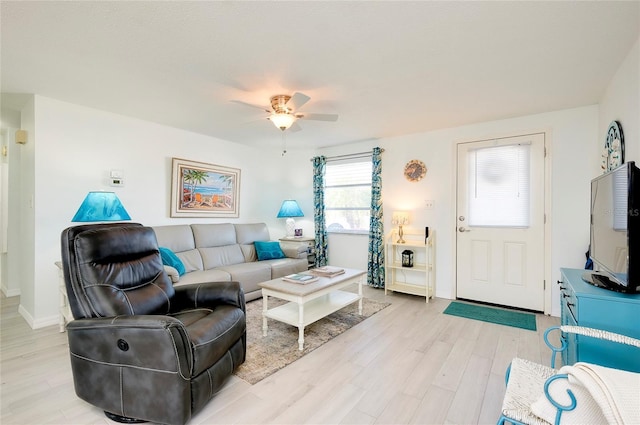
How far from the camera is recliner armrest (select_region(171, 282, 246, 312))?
2.24 metres

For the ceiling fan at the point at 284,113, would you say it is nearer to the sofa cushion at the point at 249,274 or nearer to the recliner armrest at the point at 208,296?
the recliner armrest at the point at 208,296

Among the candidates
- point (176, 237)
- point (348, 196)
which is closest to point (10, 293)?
point (176, 237)

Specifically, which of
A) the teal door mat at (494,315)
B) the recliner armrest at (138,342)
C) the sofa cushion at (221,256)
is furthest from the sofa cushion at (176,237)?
the teal door mat at (494,315)

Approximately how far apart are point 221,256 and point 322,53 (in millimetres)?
3035

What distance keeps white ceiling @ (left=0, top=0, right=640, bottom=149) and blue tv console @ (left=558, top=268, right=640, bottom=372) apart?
5.28 ft

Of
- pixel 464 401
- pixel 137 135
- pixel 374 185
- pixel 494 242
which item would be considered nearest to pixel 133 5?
pixel 137 135

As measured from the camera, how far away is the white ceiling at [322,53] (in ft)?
5.54

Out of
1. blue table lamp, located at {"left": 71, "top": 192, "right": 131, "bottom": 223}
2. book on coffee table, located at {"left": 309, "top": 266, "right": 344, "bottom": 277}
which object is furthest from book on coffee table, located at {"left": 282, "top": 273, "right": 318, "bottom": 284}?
blue table lamp, located at {"left": 71, "top": 192, "right": 131, "bottom": 223}

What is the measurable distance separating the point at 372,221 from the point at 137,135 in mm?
3478

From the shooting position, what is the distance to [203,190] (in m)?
4.38

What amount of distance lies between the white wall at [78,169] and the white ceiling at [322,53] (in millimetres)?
272

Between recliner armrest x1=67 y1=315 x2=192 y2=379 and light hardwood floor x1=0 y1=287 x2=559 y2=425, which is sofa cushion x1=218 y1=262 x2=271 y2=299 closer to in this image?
light hardwood floor x1=0 y1=287 x2=559 y2=425

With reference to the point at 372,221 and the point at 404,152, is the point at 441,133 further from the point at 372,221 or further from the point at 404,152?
the point at 372,221

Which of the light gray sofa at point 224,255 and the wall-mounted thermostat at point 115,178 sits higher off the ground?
the wall-mounted thermostat at point 115,178
